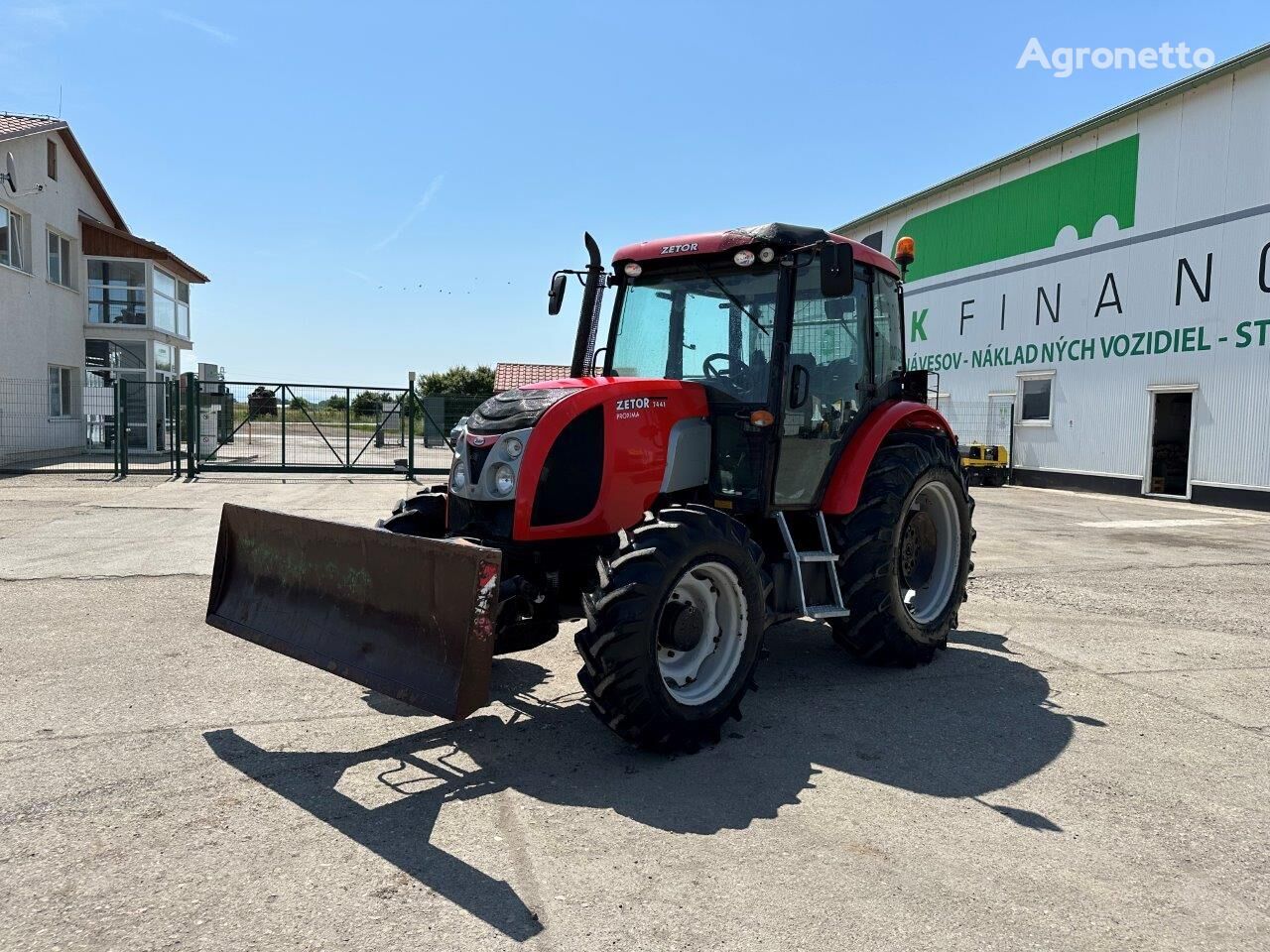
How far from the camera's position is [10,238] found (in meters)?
19.7

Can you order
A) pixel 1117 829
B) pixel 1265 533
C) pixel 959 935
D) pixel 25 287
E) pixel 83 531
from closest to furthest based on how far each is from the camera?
pixel 959 935 → pixel 1117 829 → pixel 83 531 → pixel 1265 533 → pixel 25 287

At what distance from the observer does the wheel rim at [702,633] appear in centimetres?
416

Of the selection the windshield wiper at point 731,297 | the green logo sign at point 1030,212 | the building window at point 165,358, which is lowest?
the windshield wiper at point 731,297

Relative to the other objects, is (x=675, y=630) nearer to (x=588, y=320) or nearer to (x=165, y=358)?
(x=588, y=320)

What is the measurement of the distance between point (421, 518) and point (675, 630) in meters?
1.70

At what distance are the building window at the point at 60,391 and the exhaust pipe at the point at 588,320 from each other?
2019 cm

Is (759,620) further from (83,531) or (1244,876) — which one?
(83,531)

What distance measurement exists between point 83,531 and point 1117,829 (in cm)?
1095

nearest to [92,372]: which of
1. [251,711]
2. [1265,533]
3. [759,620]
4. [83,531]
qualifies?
[83,531]

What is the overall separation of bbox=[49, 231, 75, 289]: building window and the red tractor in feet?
70.9

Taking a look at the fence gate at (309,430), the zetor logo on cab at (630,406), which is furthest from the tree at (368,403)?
the zetor logo on cab at (630,406)

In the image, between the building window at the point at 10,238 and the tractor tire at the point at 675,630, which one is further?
the building window at the point at 10,238

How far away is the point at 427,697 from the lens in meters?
3.71

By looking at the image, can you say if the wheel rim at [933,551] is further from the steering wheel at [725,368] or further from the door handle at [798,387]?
the steering wheel at [725,368]
